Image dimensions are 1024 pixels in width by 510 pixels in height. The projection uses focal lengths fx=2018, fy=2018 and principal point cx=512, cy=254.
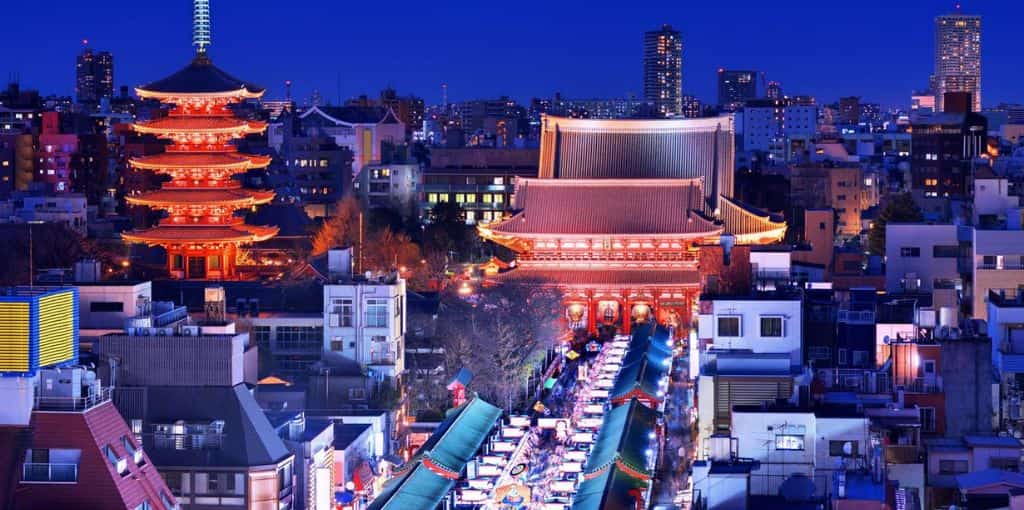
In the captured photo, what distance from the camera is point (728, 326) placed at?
31672 mm

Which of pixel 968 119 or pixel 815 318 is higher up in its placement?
pixel 968 119

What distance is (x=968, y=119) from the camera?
3452 inches

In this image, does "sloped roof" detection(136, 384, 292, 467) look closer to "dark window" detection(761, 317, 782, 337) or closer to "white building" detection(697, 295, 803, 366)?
"white building" detection(697, 295, 803, 366)

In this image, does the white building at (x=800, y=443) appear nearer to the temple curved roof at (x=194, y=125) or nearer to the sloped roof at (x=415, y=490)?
the sloped roof at (x=415, y=490)

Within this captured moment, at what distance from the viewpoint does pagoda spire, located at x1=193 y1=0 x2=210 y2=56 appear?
181 ft

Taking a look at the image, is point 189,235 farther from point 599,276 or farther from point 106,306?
point 106,306

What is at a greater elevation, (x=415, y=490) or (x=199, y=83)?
(x=199, y=83)

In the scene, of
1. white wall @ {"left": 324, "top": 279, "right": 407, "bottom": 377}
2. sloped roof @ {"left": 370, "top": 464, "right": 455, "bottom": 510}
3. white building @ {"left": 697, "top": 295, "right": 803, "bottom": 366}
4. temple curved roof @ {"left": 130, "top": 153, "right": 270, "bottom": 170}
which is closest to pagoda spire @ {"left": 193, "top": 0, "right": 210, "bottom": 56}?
temple curved roof @ {"left": 130, "top": 153, "right": 270, "bottom": 170}

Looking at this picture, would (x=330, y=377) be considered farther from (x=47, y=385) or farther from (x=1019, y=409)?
(x=47, y=385)

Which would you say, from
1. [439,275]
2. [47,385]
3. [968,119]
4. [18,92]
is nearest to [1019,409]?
[47,385]

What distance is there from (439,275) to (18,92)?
54217 mm

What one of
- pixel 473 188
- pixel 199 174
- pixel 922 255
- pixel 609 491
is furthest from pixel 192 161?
pixel 609 491

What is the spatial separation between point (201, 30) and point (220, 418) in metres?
31.8

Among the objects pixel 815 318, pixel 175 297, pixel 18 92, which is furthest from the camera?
pixel 18 92
